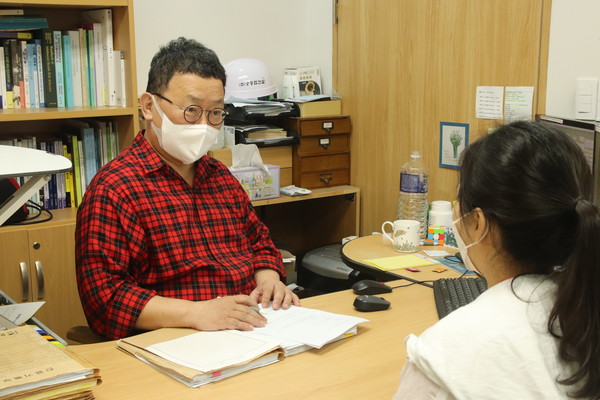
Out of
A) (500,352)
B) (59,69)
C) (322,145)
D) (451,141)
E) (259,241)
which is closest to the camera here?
(500,352)

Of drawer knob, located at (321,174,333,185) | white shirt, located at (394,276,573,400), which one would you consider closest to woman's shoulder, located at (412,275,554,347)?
white shirt, located at (394,276,573,400)

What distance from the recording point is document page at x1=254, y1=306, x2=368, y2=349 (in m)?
1.59

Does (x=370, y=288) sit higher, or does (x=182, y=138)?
(x=182, y=138)

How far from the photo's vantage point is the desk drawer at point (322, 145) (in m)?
→ 3.38

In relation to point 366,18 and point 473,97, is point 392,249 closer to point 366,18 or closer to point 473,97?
point 473,97

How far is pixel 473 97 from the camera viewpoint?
285 centimetres

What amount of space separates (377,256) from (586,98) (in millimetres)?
928

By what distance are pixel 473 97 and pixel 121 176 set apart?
62.7 inches

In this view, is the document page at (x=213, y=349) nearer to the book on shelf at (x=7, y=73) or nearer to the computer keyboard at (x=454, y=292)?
the computer keyboard at (x=454, y=292)

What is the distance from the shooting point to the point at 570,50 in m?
2.45

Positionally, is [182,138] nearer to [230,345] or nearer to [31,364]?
[230,345]

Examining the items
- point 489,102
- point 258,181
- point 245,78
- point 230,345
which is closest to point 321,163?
point 258,181

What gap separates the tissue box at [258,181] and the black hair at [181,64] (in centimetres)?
106

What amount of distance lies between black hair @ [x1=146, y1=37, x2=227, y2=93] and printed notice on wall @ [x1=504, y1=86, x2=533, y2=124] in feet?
4.01
